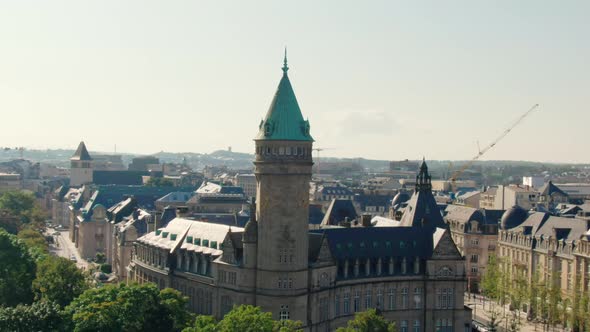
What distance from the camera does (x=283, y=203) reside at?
396 ft

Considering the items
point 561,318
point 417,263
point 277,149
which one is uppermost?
point 277,149

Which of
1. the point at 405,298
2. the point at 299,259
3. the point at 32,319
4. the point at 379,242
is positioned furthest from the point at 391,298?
the point at 32,319

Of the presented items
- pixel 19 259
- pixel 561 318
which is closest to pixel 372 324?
pixel 561 318

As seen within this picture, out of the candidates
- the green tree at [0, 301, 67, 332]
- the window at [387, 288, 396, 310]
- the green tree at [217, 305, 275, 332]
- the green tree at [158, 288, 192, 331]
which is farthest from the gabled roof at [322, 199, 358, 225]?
the green tree at [217, 305, 275, 332]

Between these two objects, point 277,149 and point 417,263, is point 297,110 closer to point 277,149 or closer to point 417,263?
point 277,149

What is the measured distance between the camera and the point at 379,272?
5423 inches

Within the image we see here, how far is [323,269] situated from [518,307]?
160 feet

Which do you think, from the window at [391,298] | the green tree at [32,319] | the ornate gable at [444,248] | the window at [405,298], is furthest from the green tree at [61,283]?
the ornate gable at [444,248]

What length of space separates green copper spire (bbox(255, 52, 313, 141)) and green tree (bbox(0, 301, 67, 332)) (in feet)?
115

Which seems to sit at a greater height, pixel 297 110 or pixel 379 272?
pixel 297 110

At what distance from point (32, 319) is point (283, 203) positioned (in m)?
35.3

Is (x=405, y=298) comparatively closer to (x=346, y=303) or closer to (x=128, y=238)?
(x=346, y=303)

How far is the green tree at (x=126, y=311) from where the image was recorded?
343 feet

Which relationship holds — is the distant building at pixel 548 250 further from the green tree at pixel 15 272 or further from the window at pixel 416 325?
the green tree at pixel 15 272
